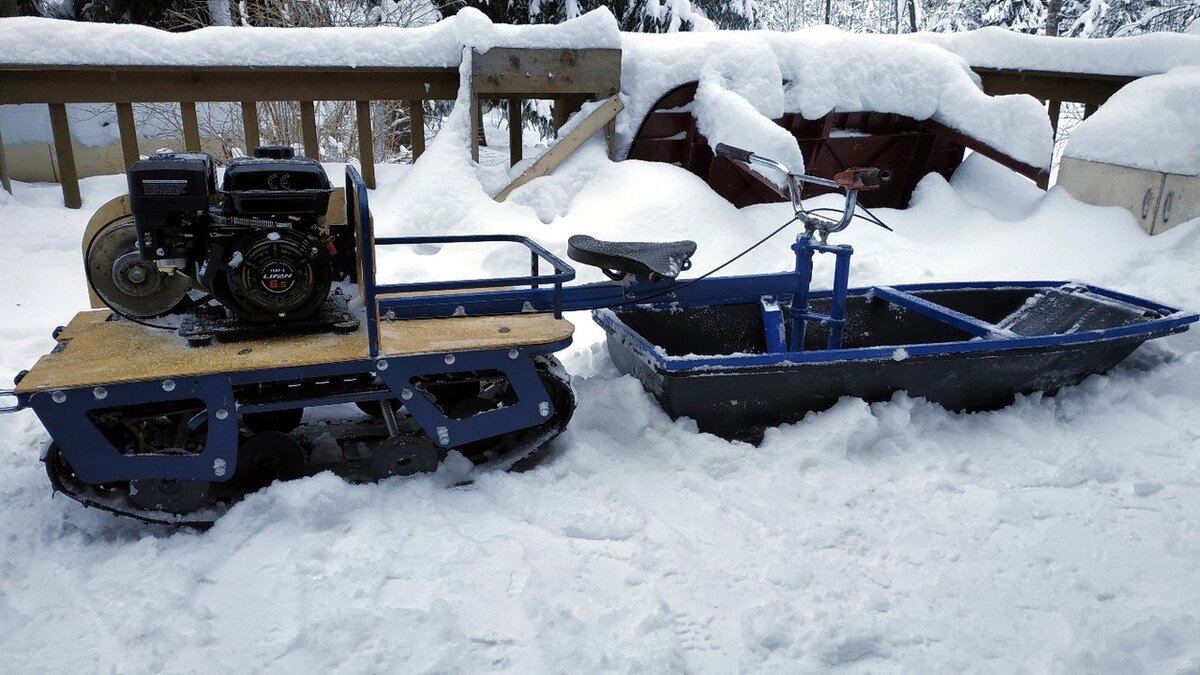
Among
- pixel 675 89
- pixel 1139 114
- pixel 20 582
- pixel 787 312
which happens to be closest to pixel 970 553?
pixel 787 312

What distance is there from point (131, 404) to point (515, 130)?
14.9ft

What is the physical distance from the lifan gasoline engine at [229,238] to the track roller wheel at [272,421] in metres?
0.51

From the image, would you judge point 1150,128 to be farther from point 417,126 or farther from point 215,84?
point 215,84

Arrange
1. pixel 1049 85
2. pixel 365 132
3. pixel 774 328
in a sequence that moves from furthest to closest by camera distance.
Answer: pixel 1049 85 < pixel 365 132 < pixel 774 328

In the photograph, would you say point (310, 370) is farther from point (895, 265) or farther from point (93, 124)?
point (93, 124)

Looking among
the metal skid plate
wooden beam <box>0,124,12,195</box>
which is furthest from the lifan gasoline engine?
wooden beam <box>0,124,12,195</box>

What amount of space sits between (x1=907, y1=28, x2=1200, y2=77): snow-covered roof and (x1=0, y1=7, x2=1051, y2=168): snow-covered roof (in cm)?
32

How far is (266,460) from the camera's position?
3297mm

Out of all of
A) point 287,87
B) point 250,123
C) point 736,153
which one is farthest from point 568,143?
point 736,153

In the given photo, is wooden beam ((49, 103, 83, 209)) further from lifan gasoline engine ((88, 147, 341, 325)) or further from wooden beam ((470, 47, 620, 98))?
lifan gasoline engine ((88, 147, 341, 325))

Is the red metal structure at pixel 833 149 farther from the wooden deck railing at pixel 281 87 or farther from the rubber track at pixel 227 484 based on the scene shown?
the rubber track at pixel 227 484

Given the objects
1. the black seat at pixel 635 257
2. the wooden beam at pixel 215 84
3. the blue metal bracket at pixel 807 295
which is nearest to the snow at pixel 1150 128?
the blue metal bracket at pixel 807 295

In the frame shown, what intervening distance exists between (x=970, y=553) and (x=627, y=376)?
1671 mm

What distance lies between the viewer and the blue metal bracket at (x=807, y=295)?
13.4 ft
